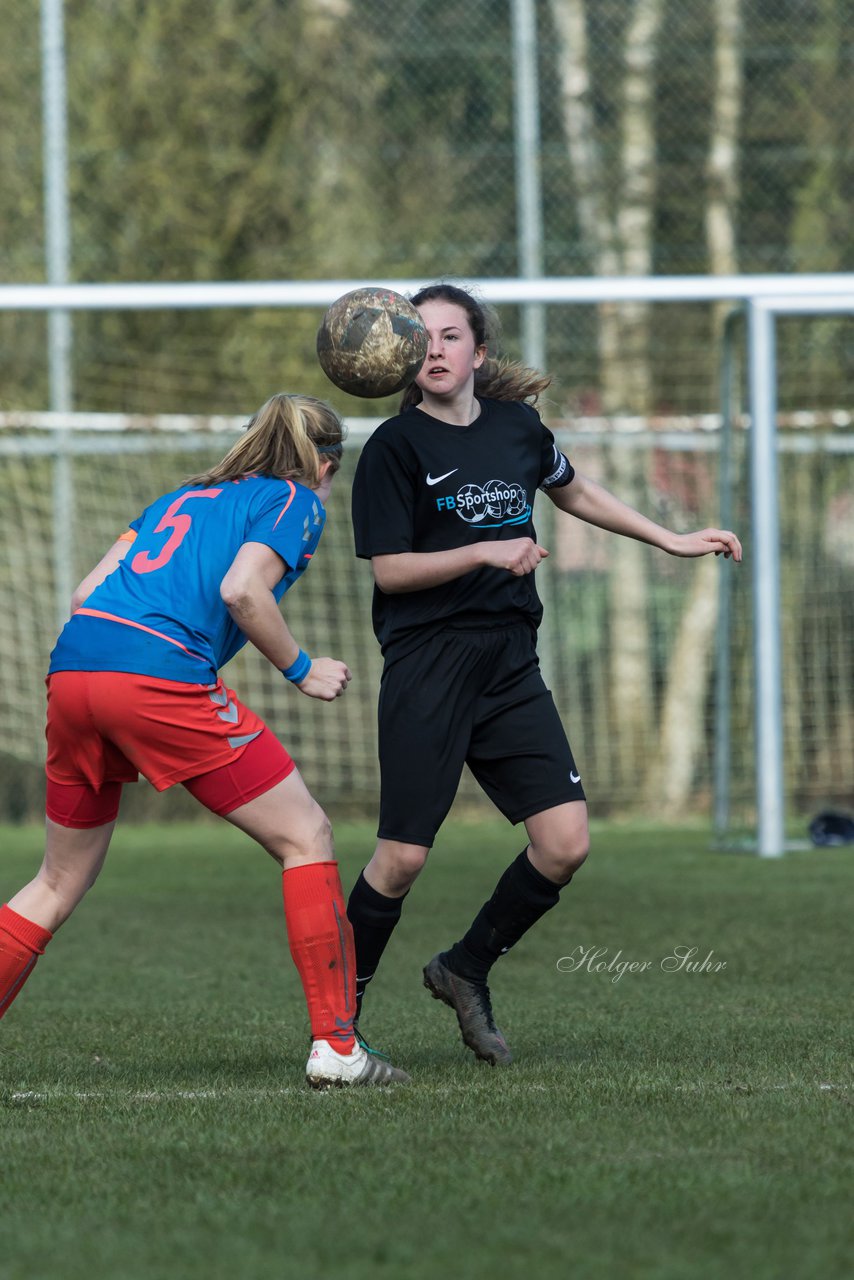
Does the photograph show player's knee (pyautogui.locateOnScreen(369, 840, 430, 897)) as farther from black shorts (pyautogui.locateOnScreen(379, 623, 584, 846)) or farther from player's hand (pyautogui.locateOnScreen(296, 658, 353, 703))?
player's hand (pyautogui.locateOnScreen(296, 658, 353, 703))

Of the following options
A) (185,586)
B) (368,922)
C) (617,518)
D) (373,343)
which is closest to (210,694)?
(185,586)

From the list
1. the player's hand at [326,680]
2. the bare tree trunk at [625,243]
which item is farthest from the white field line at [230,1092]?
the bare tree trunk at [625,243]

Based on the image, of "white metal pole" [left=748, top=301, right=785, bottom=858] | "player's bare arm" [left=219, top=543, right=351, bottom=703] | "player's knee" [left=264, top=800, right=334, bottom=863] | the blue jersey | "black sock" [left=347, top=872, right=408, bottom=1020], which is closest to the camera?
"player's bare arm" [left=219, top=543, right=351, bottom=703]

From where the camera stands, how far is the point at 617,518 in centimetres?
529

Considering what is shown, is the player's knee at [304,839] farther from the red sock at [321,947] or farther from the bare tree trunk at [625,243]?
the bare tree trunk at [625,243]

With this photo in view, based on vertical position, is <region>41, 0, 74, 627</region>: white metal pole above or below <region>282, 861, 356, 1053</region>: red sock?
above

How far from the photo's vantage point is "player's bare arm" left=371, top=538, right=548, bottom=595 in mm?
4570

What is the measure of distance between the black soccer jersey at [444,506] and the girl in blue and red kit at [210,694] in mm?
249

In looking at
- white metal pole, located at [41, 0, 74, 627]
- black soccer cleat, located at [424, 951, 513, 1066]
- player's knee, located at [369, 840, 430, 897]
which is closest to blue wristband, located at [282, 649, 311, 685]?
player's knee, located at [369, 840, 430, 897]

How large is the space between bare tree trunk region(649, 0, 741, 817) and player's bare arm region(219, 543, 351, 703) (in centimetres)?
942

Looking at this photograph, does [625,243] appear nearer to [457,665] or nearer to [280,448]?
[457,665]

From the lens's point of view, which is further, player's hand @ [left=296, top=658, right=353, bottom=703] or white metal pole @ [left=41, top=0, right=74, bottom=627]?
white metal pole @ [left=41, top=0, right=74, bottom=627]

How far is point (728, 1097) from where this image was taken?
14.1 feet

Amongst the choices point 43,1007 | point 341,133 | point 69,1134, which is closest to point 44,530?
point 341,133
